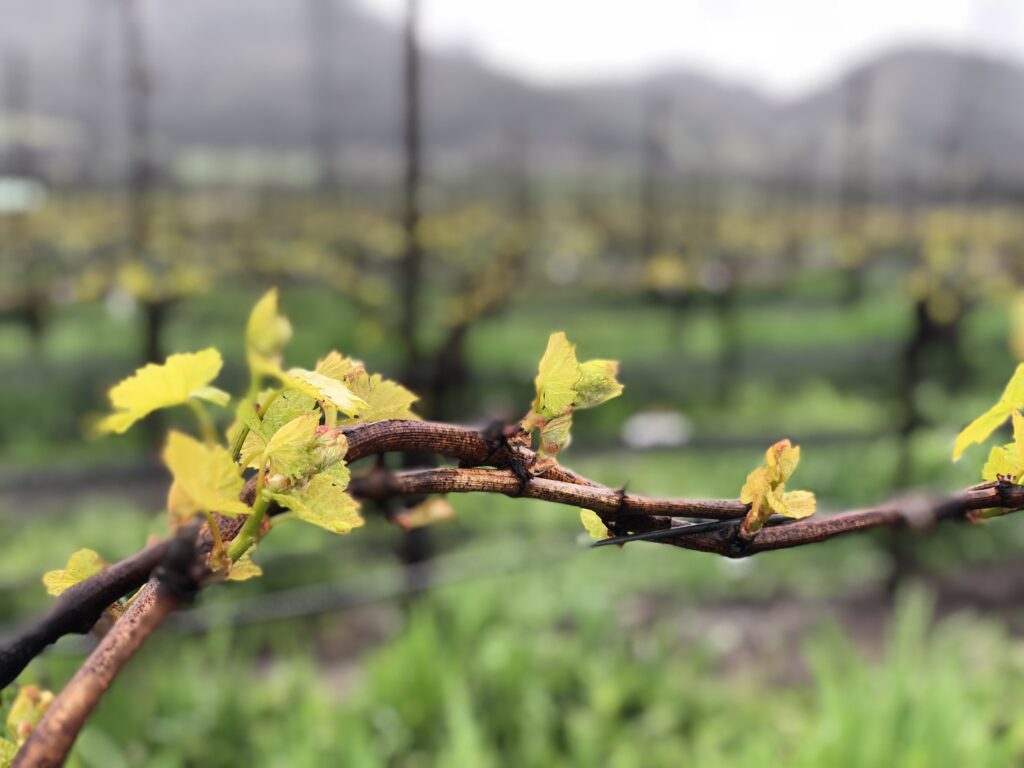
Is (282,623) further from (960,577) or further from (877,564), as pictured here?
(960,577)

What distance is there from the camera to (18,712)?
433mm

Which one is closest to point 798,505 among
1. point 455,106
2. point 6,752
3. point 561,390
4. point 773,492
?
point 773,492

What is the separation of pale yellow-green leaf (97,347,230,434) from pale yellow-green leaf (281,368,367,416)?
26 mm

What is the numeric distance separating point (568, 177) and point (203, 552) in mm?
37826

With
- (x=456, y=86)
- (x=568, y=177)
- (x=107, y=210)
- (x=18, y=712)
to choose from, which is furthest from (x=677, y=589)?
(x=456, y=86)

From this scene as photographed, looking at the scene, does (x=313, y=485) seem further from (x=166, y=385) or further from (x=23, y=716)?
(x=23, y=716)

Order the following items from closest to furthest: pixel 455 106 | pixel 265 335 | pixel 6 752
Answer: pixel 265 335 < pixel 6 752 < pixel 455 106

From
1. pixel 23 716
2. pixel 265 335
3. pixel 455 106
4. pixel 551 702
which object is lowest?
pixel 551 702

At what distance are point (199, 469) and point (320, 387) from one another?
49 millimetres

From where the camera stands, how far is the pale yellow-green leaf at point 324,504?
0.33 meters

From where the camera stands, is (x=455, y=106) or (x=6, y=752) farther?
(x=455, y=106)

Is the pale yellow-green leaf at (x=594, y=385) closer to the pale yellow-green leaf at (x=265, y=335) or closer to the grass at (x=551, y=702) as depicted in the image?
the pale yellow-green leaf at (x=265, y=335)

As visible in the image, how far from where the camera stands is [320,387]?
1.00ft

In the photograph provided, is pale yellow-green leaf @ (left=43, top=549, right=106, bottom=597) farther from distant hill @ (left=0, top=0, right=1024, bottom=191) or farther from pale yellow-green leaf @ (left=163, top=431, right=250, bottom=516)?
distant hill @ (left=0, top=0, right=1024, bottom=191)
